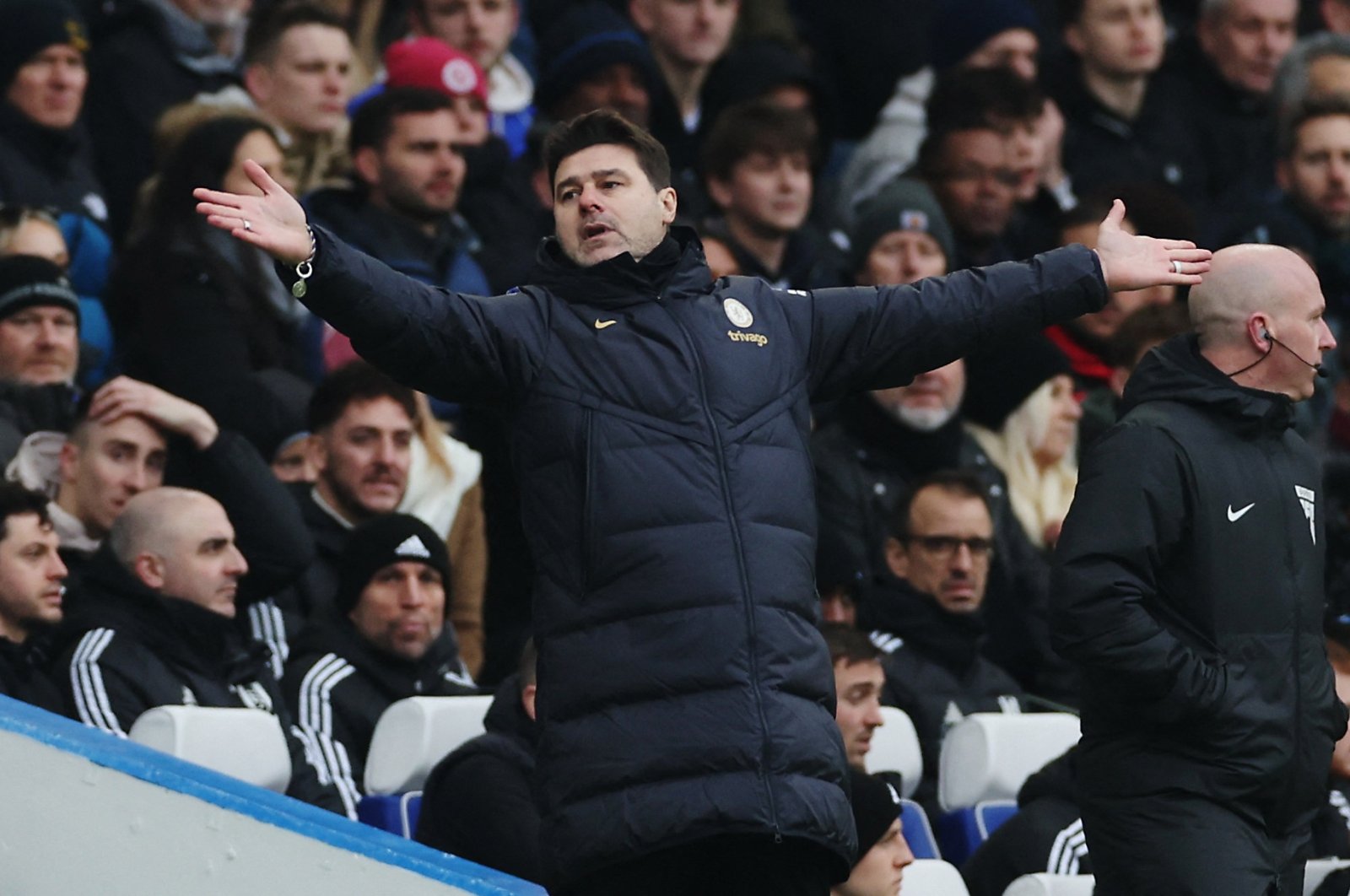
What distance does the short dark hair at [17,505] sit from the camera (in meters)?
7.06

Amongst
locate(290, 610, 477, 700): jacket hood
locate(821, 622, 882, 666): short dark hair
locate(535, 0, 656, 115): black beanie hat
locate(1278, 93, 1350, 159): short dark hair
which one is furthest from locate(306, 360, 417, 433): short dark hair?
locate(1278, 93, 1350, 159): short dark hair

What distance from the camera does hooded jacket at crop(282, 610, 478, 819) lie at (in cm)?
742

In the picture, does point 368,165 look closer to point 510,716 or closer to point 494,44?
point 494,44

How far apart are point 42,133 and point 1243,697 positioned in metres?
5.21

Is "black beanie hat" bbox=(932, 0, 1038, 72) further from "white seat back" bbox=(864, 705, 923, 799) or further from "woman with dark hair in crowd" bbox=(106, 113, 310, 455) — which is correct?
"white seat back" bbox=(864, 705, 923, 799)

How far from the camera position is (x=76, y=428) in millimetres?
7801

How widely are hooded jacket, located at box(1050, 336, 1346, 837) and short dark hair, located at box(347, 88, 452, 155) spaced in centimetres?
431

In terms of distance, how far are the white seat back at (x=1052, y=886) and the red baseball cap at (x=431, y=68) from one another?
174 inches

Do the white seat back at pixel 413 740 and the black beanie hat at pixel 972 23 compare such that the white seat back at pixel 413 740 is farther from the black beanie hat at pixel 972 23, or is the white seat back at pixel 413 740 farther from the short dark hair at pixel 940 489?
the black beanie hat at pixel 972 23

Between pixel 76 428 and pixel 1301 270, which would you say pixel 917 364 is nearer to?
pixel 1301 270

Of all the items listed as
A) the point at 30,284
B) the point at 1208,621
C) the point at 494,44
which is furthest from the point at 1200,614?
the point at 494,44

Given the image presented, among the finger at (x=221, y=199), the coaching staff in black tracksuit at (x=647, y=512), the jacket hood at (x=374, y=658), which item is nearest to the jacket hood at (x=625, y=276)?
the coaching staff in black tracksuit at (x=647, y=512)

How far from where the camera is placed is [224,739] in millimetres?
6555

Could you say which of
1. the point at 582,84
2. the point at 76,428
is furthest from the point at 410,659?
Result: the point at 582,84
